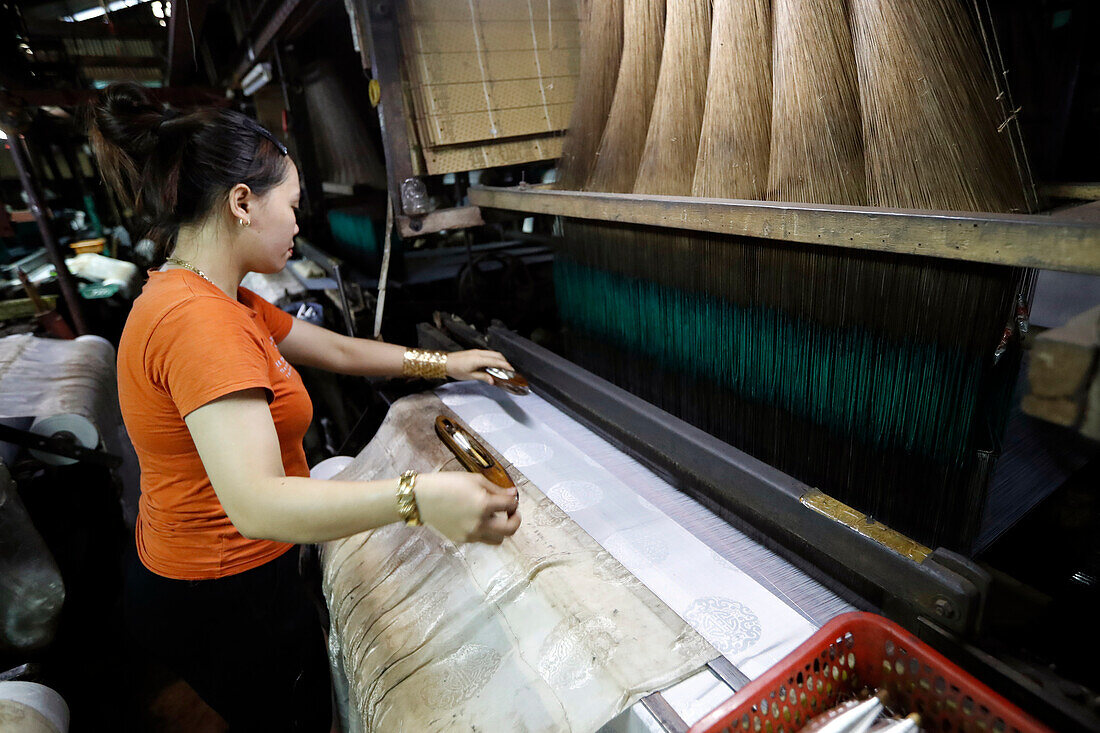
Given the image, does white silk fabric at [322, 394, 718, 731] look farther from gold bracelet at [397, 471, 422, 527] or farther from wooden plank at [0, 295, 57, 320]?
wooden plank at [0, 295, 57, 320]

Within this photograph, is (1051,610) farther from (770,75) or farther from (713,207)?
(770,75)

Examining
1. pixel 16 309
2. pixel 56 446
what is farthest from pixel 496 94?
pixel 16 309

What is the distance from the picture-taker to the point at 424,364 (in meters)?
1.78

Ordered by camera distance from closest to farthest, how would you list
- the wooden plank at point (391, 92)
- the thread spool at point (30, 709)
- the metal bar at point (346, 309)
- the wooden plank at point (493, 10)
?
the thread spool at point (30, 709) < the wooden plank at point (391, 92) < the wooden plank at point (493, 10) < the metal bar at point (346, 309)

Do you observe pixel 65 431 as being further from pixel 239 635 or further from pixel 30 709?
pixel 239 635

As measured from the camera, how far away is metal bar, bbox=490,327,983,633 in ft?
2.56

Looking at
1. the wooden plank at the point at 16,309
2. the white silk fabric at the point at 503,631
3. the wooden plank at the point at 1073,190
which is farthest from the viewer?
the wooden plank at the point at 16,309

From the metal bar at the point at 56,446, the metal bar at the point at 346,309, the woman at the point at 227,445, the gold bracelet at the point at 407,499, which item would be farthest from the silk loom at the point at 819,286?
the metal bar at the point at 56,446

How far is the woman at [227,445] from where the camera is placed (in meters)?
0.91

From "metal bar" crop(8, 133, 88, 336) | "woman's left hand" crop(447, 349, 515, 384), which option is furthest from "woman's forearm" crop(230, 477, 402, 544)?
"metal bar" crop(8, 133, 88, 336)

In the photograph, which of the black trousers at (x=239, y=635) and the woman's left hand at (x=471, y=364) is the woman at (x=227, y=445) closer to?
the black trousers at (x=239, y=635)

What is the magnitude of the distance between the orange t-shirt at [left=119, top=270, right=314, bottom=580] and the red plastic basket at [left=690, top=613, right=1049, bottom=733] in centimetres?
91

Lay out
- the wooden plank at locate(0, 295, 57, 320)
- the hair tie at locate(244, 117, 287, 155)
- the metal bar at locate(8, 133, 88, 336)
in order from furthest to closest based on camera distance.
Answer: the wooden plank at locate(0, 295, 57, 320)
the metal bar at locate(8, 133, 88, 336)
the hair tie at locate(244, 117, 287, 155)

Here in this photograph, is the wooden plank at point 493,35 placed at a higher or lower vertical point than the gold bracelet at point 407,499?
higher
